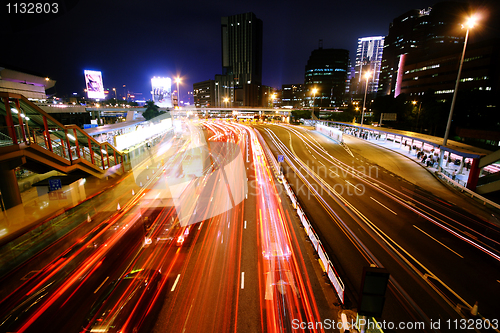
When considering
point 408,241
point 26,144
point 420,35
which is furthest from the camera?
point 420,35

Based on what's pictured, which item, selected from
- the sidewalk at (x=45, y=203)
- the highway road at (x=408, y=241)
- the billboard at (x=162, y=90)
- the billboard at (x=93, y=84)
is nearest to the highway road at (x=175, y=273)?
the highway road at (x=408, y=241)

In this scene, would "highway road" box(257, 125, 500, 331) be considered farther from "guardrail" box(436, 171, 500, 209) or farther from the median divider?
"guardrail" box(436, 171, 500, 209)

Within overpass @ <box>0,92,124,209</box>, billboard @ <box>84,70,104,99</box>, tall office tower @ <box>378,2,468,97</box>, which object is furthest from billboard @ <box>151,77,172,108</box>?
tall office tower @ <box>378,2,468,97</box>

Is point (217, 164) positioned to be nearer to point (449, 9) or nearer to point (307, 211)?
point (307, 211)

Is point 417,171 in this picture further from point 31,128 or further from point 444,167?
point 31,128

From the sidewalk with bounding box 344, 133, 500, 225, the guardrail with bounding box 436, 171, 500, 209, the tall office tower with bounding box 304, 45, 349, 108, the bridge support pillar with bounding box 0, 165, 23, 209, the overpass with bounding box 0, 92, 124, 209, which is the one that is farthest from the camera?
the tall office tower with bounding box 304, 45, 349, 108

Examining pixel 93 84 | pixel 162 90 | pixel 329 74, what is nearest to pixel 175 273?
pixel 162 90

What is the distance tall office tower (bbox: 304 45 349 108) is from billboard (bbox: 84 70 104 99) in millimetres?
128361

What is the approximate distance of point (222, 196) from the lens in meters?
17.8

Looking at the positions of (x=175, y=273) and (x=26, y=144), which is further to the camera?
(x=26, y=144)

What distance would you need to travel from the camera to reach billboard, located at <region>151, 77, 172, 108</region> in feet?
233

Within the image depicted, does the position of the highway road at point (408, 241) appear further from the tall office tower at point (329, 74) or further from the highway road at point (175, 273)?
the tall office tower at point (329, 74)

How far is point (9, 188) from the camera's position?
13898mm

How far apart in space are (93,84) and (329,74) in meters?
145
